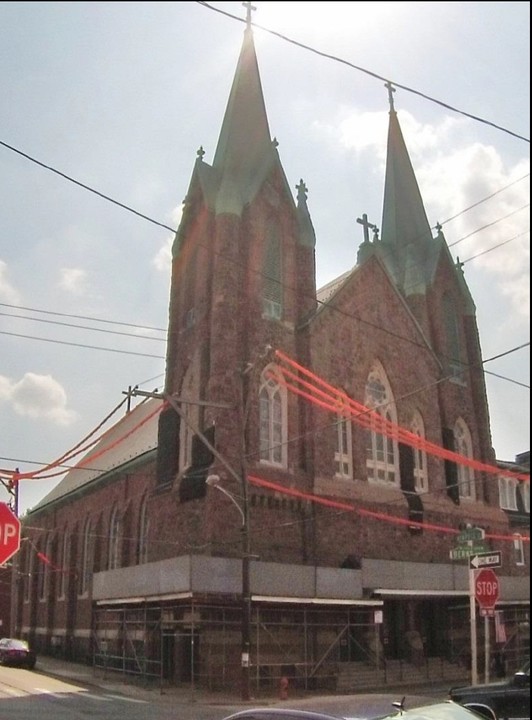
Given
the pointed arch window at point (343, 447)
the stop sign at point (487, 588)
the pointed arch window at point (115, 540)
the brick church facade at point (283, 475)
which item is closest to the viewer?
the stop sign at point (487, 588)

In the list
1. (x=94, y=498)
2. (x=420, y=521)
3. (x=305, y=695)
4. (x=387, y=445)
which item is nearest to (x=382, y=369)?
(x=387, y=445)

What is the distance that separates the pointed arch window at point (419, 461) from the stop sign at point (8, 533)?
24373mm

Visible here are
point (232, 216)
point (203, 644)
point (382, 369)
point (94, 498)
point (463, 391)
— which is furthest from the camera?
point (94, 498)

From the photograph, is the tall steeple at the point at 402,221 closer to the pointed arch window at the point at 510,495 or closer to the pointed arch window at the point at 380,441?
the pointed arch window at the point at 380,441

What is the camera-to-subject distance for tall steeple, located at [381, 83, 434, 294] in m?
38.0

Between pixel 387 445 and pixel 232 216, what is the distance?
35.7 ft

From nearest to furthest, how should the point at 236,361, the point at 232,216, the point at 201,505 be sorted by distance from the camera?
the point at 201,505 < the point at 236,361 < the point at 232,216

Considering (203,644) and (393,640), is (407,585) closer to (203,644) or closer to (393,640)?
(393,640)

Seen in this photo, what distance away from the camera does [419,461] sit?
31859 millimetres

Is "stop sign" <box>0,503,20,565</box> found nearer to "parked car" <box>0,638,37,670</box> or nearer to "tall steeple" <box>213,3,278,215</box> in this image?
"parked car" <box>0,638,37,670</box>

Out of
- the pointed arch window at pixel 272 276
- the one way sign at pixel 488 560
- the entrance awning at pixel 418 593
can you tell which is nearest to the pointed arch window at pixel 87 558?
the pointed arch window at pixel 272 276

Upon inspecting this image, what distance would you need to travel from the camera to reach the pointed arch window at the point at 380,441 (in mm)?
29953

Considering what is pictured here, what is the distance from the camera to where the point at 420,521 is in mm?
30656

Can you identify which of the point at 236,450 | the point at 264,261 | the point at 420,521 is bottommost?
the point at 420,521
